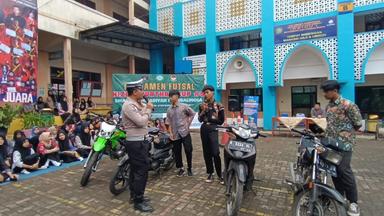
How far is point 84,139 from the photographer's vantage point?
7.43 meters

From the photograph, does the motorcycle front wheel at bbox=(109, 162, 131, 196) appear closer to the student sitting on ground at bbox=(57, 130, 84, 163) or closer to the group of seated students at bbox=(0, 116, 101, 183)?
the group of seated students at bbox=(0, 116, 101, 183)

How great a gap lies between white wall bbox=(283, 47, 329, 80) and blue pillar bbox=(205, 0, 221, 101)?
364 cm

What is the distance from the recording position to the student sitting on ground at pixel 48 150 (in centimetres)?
595

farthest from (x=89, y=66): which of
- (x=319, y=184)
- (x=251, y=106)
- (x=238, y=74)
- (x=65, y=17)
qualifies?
(x=319, y=184)

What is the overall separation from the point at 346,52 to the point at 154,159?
34.2 ft

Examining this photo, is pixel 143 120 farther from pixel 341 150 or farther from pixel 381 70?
pixel 381 70

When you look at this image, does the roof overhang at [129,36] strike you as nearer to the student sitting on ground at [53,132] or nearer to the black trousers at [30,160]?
the student sitting on ground at [53,132]

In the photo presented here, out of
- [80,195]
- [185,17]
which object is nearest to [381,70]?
[185,17]

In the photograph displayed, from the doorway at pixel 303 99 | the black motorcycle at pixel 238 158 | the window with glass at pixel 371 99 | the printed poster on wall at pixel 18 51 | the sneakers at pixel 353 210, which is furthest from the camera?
the doorway at pixel 303 99

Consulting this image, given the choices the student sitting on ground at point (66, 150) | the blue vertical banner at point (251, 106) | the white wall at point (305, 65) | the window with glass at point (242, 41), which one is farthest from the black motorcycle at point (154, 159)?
the window with glass at point (242, 41)

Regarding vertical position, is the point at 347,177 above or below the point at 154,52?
below

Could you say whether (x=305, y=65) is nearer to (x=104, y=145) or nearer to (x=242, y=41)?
(x=242, y=41)

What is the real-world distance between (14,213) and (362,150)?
8.65 meters

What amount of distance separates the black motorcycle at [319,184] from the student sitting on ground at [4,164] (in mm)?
4859
